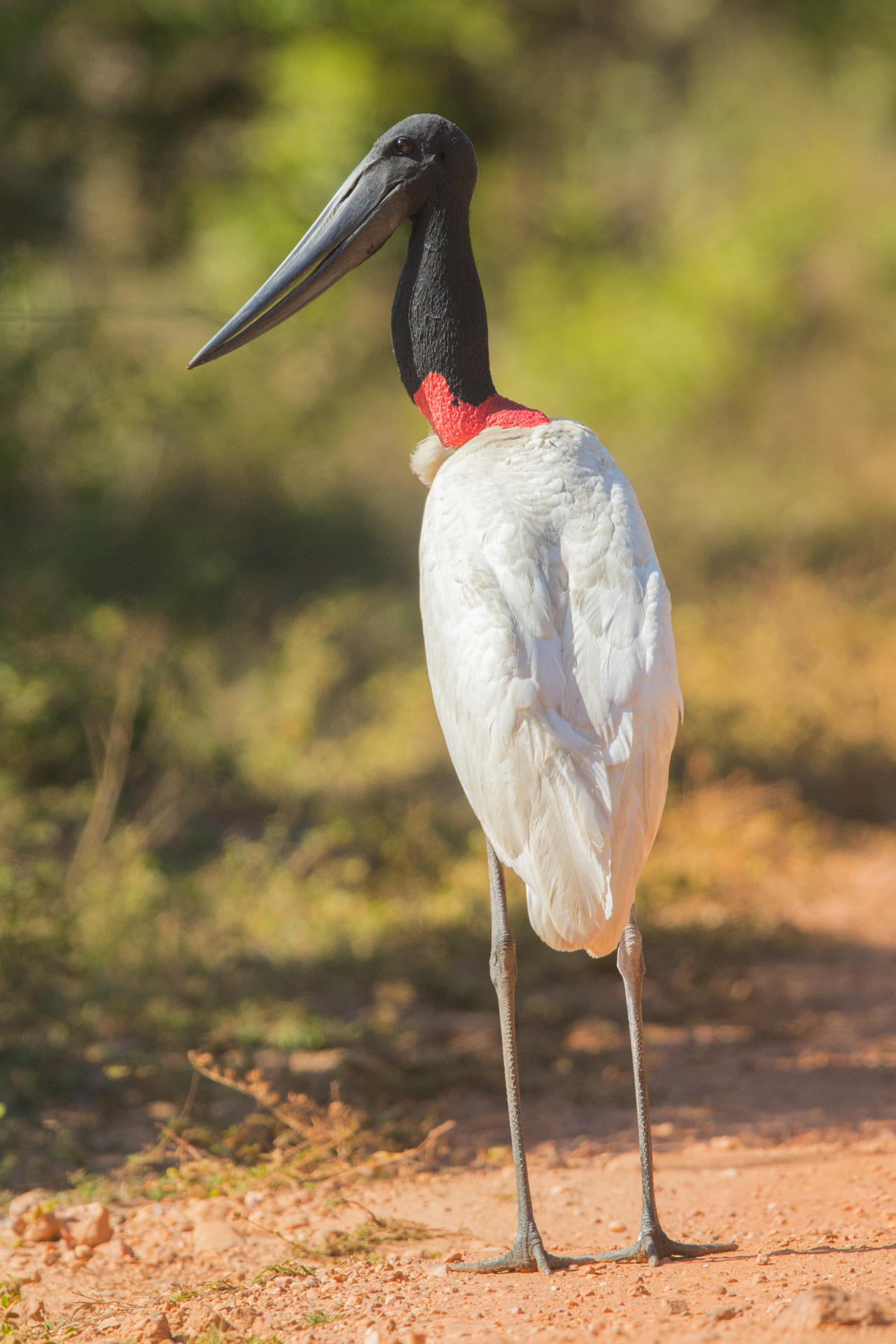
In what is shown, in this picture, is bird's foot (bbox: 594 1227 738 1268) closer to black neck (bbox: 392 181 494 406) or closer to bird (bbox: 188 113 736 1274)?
bird (bbox: 188 113 736 1274)

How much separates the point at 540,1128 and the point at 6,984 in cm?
186

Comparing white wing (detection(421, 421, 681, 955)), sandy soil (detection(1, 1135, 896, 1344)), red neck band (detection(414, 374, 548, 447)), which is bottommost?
sandy soil (detection(1, 1135, 896, 1344))

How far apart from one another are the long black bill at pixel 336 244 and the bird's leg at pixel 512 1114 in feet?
5.11

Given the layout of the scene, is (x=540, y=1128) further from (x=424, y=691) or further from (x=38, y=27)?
(x=38, y=27)

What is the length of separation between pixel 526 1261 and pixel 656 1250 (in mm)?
302

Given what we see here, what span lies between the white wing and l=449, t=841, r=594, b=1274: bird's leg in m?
0.23

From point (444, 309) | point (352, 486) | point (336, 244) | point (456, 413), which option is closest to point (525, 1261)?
point (456, 413)

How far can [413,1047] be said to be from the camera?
475 cm

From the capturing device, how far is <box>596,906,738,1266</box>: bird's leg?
3000 mm

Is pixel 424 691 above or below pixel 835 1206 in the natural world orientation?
above

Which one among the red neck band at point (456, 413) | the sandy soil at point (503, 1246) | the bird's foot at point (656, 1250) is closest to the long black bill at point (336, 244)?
the red neck band at point (456, 413)

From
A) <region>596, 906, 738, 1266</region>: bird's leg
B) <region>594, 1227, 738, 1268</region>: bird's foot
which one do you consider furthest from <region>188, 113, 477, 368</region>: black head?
<region>594, 1227, 738, 1268</region>: bird's foot

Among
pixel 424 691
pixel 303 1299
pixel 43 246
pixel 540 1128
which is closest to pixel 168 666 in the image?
pixel 424 691

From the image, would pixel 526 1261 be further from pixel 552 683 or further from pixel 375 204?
pixel 375 204
